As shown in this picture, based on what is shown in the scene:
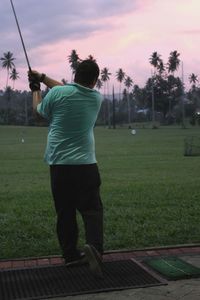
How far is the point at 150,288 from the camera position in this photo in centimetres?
468

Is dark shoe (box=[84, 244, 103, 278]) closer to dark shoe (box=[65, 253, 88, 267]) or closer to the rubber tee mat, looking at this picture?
the rubber tee mat

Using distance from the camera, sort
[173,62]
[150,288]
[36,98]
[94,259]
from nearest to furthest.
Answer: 1. [150,288]
2. [94,259]
3. [36,98]
4. [173,62]

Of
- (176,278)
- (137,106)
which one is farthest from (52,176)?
(137,106)

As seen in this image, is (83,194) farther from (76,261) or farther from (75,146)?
(76,261)

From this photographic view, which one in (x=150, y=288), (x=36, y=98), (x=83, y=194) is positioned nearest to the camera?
(x=150, y=288)

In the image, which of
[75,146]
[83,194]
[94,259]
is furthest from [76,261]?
[75,146]

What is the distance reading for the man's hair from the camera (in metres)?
5.23

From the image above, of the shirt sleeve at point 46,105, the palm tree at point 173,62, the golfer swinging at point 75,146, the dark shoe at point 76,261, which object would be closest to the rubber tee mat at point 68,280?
the dark shoe at point 76,261

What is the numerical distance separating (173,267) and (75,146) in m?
1.48

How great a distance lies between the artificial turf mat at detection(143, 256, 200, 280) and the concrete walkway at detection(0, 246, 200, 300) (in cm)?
8

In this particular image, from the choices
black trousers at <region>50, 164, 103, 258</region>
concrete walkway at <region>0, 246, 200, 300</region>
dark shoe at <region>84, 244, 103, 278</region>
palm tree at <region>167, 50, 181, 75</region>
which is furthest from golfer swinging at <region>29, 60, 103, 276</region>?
palm tree at <region>167, 50, 181, 75</region>

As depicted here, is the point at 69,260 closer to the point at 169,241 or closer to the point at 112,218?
the point at 169,241

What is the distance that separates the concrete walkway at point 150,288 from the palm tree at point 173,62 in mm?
139395

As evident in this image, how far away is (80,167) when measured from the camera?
5.17 meters
